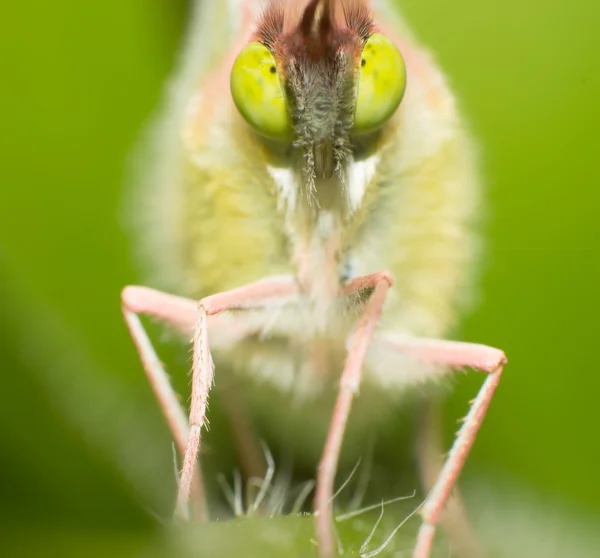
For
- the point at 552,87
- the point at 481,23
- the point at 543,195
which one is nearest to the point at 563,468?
the point at 543,195

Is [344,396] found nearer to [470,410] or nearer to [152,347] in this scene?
[470,410]

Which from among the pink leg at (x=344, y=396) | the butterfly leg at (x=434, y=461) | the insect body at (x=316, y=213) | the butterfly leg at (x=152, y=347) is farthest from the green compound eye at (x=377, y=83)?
the butterfly leg at (x=434, y=461)

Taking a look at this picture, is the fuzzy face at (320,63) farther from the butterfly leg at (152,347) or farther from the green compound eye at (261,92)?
the butterfly leg at (152,347)

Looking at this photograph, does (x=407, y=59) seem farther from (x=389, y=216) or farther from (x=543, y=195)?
(x=543, y=195)

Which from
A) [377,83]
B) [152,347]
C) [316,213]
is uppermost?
[377,83]

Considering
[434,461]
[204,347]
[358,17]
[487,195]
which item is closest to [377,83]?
[358,17]

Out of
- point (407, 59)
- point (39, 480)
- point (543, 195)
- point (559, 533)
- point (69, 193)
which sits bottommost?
point (559, 533)

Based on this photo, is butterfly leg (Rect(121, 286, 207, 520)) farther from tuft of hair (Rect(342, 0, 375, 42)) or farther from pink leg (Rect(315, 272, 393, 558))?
tuft of hair (Rect(342, 0, 375, 42))
